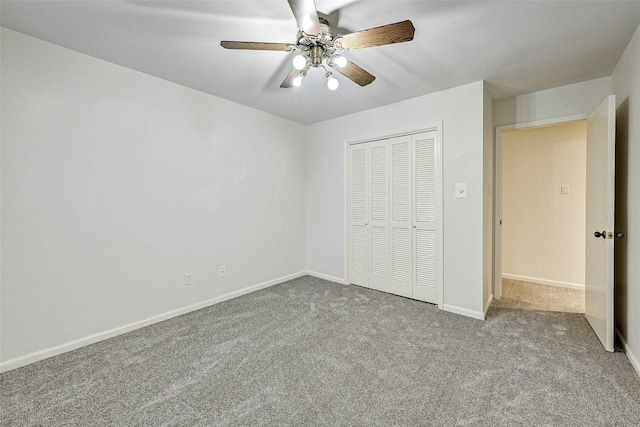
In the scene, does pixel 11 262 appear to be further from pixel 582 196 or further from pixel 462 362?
pixel 582 196

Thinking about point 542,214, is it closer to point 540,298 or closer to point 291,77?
point 540,298

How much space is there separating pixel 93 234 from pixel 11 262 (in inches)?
19.3

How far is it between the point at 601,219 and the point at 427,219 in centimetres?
140

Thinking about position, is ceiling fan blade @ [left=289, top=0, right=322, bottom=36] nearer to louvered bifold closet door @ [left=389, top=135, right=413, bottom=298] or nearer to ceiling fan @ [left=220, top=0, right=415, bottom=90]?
ceiling fan @ [left=220, top=0, right=415, bottom=90]

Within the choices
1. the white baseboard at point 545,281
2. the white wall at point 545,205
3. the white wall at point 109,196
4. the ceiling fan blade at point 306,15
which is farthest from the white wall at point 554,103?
the white wall at point 109,196

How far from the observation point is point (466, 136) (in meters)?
2.83

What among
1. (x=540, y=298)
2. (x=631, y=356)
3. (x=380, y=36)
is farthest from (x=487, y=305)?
(x=380, y=36)

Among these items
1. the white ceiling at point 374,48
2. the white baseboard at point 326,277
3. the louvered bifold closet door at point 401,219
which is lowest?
the white baseboard at point 326,277

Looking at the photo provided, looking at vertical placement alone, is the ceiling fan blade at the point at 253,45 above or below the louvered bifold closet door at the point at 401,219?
above

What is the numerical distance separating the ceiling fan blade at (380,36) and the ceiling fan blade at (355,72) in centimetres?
16

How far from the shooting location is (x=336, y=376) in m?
1.87

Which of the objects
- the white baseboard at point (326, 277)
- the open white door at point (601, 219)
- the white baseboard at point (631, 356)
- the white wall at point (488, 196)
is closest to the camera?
the white baseboard at point (631, 356)

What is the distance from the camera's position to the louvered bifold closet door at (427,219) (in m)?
3.06

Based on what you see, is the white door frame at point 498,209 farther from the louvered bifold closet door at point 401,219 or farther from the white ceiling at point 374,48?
the louvered bifold closet door at point 401,219
